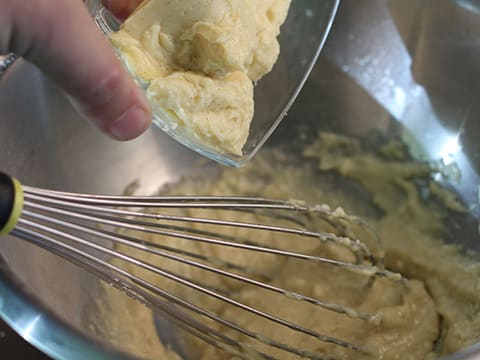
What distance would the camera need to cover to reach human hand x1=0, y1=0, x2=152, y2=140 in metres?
0.46

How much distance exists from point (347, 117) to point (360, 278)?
35 centimetres

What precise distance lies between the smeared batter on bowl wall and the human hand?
1.45 ft

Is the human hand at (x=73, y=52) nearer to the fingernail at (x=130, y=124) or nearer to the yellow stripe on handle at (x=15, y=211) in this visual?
the fingernail at (x=130, y=124)

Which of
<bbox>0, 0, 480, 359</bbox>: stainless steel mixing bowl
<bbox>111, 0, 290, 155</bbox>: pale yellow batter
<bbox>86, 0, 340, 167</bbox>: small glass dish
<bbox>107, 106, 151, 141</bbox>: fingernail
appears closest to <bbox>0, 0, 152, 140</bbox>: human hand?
<bbox>107, 106, 151, 141</bbox>: fingernail

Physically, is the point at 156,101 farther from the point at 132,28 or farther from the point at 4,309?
the point at 4,309

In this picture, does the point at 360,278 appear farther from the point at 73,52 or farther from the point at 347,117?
the point at 73,52

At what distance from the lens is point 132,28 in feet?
2.15

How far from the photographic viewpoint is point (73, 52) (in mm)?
483

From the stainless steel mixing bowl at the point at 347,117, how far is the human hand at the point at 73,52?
0.83ft

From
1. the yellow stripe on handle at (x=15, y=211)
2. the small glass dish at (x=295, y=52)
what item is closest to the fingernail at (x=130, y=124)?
the yellow stripe on handle at (x=15, y=211)

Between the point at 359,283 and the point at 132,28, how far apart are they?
Result: 60cm

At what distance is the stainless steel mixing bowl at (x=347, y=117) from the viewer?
78cm

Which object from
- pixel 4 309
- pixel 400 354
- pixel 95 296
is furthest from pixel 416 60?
pixel 4 309

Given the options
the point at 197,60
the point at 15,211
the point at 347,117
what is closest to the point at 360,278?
the point at 347,117
